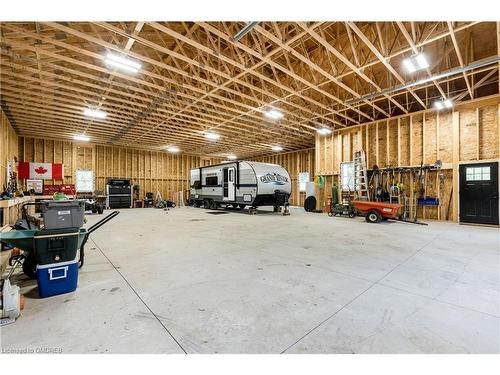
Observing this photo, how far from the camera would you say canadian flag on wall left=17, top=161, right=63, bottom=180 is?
1250cm

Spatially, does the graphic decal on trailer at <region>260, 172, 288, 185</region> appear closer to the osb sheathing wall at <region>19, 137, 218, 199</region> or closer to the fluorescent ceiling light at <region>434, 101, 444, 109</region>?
the fluorescent ceiling light at <region>434, 101, 444, 109</region>

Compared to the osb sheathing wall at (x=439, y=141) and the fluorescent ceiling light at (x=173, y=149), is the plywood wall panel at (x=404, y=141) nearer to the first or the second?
the osb sheathing wall at (x=439, y=141)

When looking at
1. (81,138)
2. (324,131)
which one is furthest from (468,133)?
(81,138)

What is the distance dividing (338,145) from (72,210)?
12.1 m

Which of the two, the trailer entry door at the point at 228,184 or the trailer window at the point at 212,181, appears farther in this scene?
the trailer window at the point at 212,181

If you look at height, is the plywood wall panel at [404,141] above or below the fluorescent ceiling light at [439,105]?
below

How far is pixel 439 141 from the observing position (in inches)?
357

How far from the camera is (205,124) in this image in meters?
11.7

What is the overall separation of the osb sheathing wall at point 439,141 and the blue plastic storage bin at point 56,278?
11.6m

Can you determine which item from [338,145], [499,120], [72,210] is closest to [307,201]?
A: [338,145]

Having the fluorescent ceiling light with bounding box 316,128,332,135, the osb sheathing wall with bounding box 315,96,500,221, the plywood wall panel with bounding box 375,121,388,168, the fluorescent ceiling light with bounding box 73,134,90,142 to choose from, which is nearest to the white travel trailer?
the fluorescent ceiling light with bounding box 316,128,332,135

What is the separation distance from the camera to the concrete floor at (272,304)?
5.67 feet

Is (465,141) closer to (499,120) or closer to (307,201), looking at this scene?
(499,120)

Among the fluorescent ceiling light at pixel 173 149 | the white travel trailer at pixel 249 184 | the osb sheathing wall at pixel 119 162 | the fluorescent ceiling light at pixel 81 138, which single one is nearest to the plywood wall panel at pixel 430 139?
the white travel trailer at pixel 249 184
